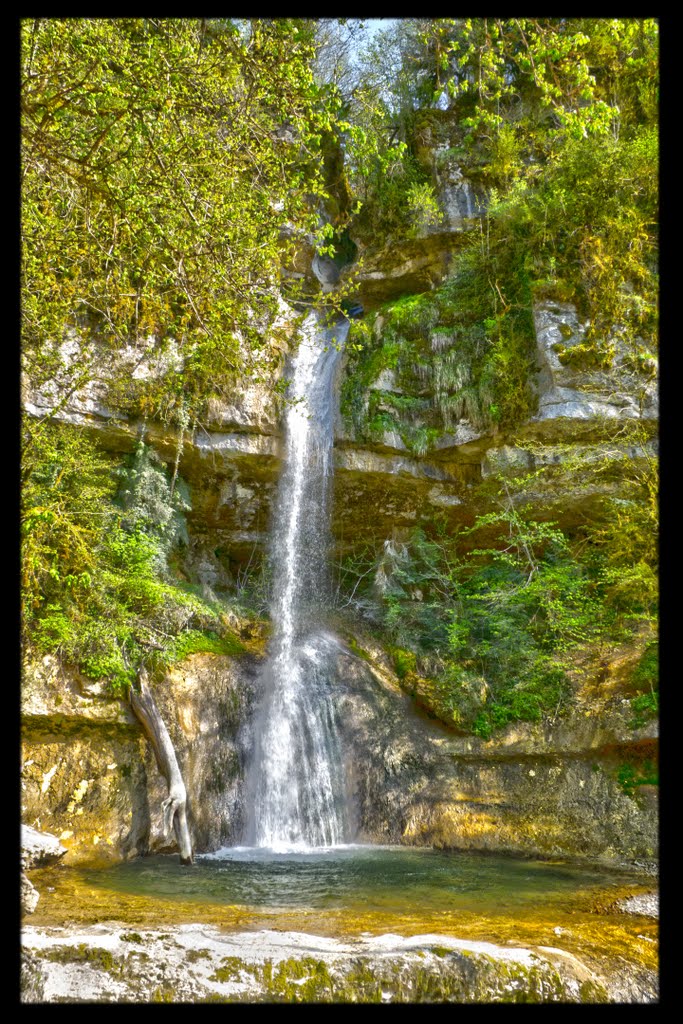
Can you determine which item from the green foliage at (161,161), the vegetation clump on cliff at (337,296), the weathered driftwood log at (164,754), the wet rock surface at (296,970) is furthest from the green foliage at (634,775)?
the green foliage at (161,161)

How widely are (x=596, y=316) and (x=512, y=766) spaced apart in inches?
289

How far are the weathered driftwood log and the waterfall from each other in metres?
1.59

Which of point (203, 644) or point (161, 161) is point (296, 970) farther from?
point (203, 644)

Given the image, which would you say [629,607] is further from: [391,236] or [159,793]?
[391,236]

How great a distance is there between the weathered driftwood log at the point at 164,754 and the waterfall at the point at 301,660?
1.59 meters

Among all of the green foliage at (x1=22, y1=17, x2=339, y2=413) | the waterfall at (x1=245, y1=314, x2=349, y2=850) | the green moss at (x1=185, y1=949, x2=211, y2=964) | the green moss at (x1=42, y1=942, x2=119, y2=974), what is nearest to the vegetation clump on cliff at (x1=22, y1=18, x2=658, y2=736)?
the green foliage at (x1=22, y1=17, x2=339, y2=413)

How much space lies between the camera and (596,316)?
421 inches

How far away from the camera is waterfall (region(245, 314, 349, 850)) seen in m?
9.22

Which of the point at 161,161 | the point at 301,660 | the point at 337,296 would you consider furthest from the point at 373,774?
the point at 161,161

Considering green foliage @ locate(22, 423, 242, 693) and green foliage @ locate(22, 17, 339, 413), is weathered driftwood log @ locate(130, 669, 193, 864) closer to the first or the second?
green foliage @ locate(22, 423, 242, 693)

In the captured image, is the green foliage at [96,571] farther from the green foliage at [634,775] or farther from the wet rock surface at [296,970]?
the green foliage at [634,775]
